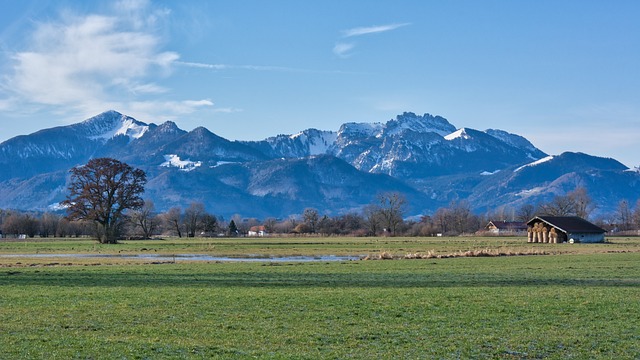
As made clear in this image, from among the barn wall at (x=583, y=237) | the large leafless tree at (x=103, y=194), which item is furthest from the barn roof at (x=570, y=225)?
the large leafless tree at (x=103, y=194)

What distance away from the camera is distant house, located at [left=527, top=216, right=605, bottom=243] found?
372 ft

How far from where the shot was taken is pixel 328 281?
129ft

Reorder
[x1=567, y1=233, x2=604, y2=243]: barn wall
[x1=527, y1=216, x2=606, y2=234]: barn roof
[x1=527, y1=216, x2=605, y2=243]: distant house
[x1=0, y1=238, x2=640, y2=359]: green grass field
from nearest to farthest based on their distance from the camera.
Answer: [x1=0, y1=238, x2=640, y2=359]: green grass field
[x1=567, y1=233, x2=604, y2=243]: barn wall
[x1=527, y1=216, x2=605, y2=243]: distant house
[x1=527, y1=216, x2=606, y2=234]: barn roof

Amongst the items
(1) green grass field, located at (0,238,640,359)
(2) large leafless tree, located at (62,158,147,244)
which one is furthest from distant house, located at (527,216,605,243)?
(1) green grass field, located at (0,238,640,359)

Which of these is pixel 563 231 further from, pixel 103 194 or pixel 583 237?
pixel 103 194

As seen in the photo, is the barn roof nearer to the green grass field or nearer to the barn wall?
the barn wall

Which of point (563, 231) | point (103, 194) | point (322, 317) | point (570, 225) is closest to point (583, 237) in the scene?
point (570, 225)

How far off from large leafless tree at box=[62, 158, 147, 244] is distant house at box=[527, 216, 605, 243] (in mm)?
64913

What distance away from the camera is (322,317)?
24.1 m

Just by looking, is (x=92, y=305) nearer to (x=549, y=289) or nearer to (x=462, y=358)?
(x=462, y=358)

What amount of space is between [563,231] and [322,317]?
97.5 m

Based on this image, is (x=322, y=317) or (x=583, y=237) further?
(x=583, y=237)

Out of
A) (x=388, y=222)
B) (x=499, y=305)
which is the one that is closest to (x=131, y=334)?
(x=499, y=305)

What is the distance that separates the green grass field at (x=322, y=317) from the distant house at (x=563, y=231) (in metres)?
76.1
